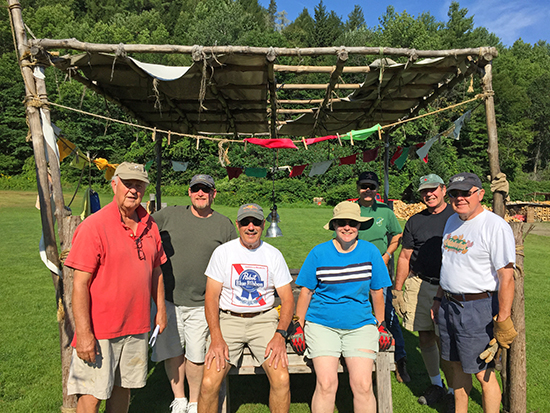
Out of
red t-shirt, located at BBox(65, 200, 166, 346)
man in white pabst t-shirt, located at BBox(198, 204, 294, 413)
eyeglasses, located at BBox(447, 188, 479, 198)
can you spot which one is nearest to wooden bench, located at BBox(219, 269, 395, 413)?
man in white pabst t-shirt, located at BBox(198, 204, 294, 413)

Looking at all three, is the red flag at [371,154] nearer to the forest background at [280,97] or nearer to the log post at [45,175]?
the forest background at [280,97]

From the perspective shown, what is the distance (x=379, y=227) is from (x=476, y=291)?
1.49 metres

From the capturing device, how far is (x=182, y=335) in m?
3.61

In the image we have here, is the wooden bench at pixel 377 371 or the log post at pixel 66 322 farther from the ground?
the log post at pixel 66 322

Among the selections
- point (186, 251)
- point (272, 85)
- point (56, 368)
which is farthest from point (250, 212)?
point (56, 368)

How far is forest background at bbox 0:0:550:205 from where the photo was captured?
27297 mm

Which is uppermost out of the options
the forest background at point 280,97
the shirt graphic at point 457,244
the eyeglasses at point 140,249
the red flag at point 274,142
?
the forest background at point 280,97

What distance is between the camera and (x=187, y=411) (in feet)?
11.5

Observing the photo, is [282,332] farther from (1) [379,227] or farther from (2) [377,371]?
(1) [379,227]

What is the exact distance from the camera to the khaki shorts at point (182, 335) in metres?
3.50

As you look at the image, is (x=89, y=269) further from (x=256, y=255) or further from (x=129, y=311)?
(x=256, y=255)

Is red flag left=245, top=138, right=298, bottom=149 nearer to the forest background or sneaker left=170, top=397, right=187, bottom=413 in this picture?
sneaker left=170, top=397, right=187, bottom=413

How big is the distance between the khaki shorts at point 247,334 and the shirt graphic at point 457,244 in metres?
1.64

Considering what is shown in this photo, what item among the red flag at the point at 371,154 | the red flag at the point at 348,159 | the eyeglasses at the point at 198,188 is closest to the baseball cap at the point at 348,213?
the eyeglasses at the point at 198,188
